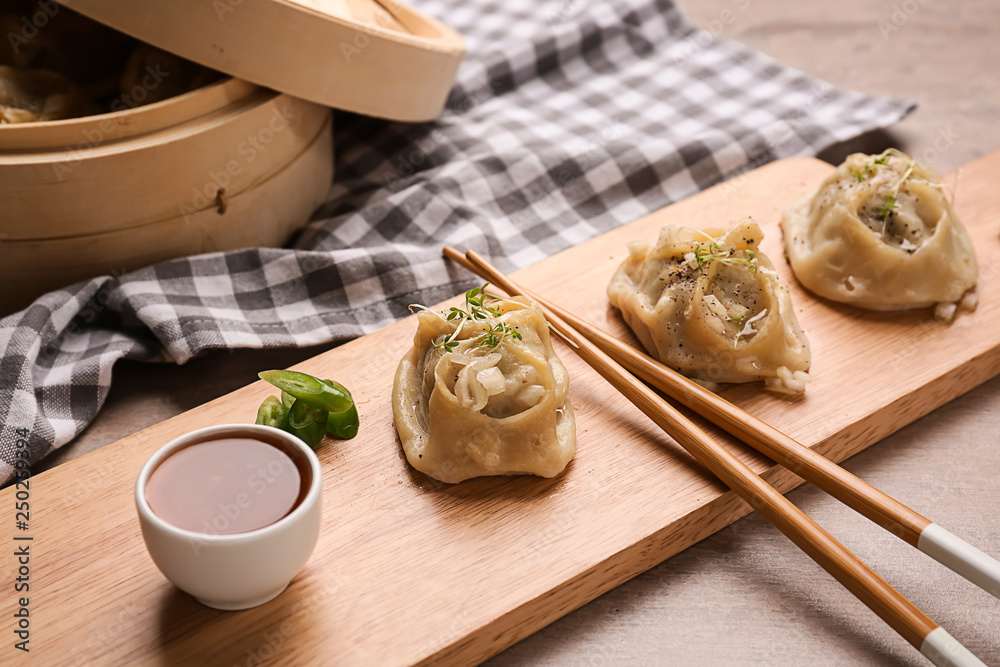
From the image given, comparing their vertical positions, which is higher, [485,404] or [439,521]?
[485,404]

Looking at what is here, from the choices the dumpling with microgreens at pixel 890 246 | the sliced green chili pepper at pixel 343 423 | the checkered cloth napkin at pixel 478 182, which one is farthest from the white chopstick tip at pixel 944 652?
the checkered cloth napkin at pixel 478 182

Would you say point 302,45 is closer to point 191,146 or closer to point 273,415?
point 191,146

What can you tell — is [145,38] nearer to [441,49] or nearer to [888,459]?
[441,49]

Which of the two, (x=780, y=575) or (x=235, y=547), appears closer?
(x=235, y=547)

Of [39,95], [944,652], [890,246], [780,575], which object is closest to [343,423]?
[780,575]

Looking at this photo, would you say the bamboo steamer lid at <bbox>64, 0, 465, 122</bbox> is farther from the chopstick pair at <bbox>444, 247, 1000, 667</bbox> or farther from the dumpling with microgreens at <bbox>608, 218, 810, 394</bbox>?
the dumpling with microgreens at <bbox>608, 218, 810, 394</bbox>
